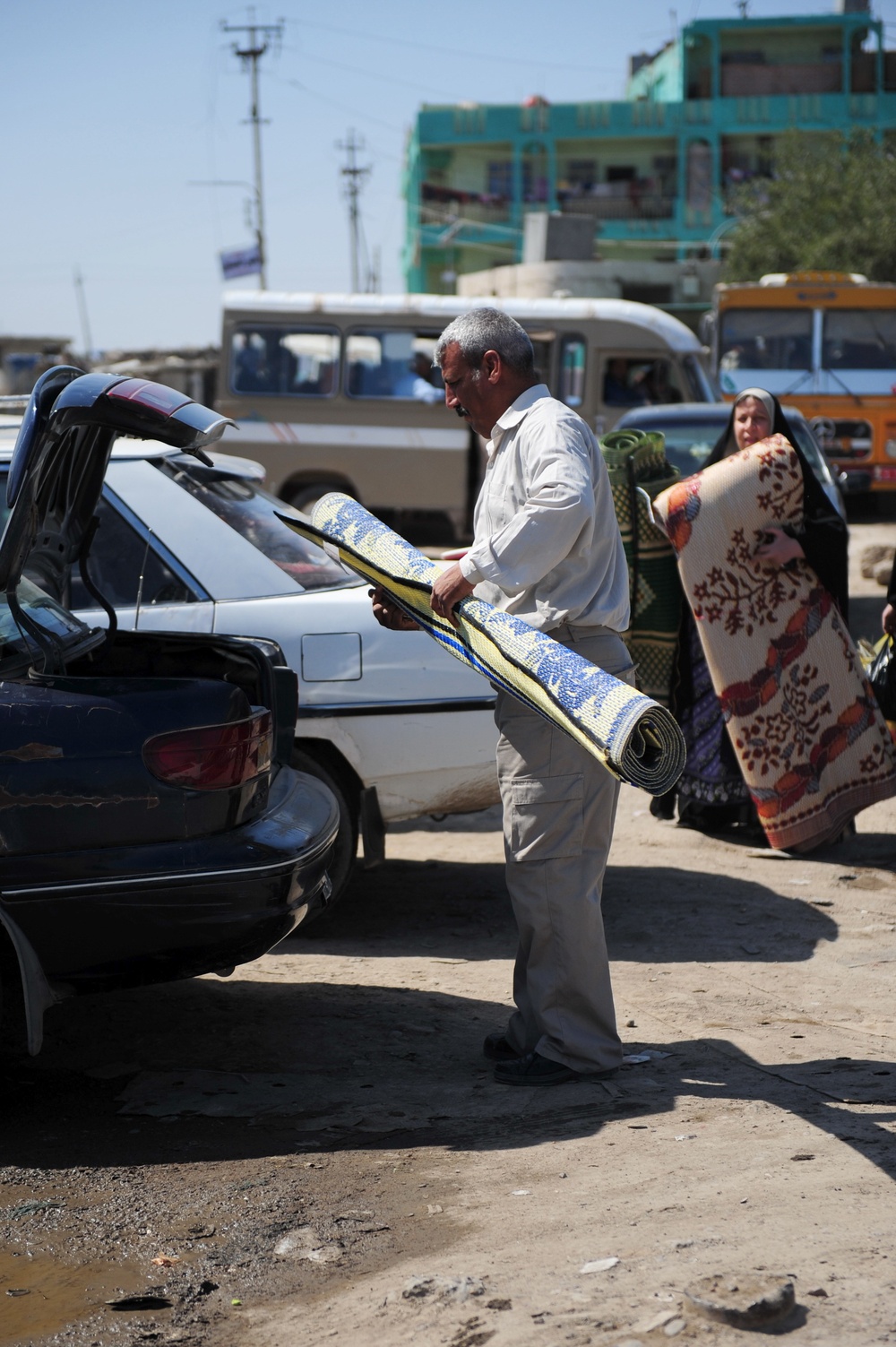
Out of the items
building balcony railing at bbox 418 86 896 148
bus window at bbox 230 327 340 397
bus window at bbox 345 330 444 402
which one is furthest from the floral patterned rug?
building balcony railing at bbox 418 86 896 148

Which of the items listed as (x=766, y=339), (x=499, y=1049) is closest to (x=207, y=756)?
(x=499, y=1049)

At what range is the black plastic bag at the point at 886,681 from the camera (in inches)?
235

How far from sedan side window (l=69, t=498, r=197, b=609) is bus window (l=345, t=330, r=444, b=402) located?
11.4 m

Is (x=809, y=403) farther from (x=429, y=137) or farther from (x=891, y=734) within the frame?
(x=429, y=137)

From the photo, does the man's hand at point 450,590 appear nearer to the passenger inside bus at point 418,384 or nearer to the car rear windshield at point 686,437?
the car rear windshield at point 686,437

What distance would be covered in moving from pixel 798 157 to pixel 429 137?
944 inches

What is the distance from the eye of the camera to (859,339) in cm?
1495

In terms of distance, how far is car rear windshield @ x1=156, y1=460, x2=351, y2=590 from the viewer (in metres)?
5.14

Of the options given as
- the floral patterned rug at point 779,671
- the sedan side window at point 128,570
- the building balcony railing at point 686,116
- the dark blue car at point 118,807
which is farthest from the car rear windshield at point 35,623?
the building balcony railing at point 686,116

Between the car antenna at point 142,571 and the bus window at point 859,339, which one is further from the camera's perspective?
the bus window at point 859,339

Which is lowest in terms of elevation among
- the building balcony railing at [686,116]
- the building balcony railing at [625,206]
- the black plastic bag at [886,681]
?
the black plastic bag at [886,681]

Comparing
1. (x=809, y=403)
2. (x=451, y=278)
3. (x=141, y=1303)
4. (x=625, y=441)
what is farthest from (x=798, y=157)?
(x=141, y=1303)

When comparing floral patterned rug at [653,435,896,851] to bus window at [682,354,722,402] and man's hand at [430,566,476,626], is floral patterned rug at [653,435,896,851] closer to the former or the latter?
man's hand at [430,566,476,626]

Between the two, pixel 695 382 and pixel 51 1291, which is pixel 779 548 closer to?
pixel 51 1291
